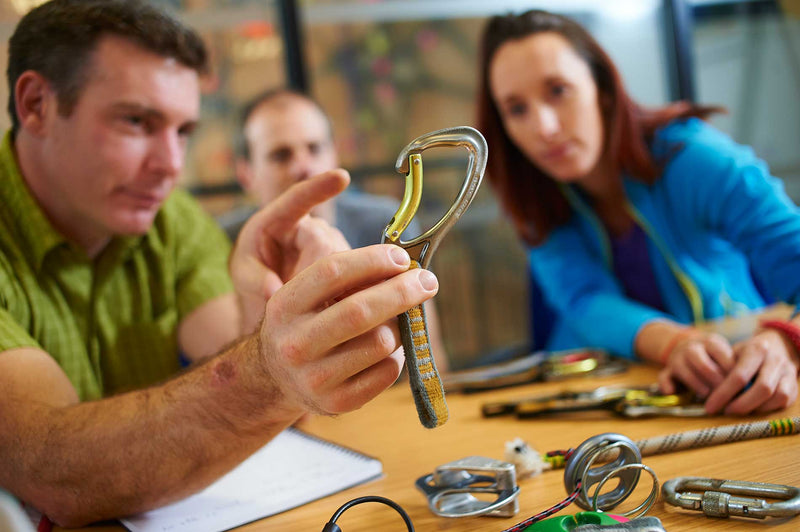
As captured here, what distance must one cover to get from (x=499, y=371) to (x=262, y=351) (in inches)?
31.8

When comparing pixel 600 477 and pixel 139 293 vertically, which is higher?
pixel 139 293

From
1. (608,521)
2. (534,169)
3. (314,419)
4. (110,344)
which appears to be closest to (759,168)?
(534,169)

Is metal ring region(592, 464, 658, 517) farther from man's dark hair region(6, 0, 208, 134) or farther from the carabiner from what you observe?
man's dark hair region(6, 0, 208, 134)

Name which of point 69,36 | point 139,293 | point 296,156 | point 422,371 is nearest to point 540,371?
point 422,371

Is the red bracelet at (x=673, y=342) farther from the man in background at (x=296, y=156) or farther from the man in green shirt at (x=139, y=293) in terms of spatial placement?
the man in background at (x=296, y=156)

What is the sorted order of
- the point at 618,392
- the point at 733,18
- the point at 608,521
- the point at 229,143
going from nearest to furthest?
the point at 608,521 < the point at 618,392 < the point at 229,143 < the point at 733,18

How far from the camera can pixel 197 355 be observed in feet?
4.91

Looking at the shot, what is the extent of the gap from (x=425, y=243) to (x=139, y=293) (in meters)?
0.94

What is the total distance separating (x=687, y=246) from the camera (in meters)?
1.87

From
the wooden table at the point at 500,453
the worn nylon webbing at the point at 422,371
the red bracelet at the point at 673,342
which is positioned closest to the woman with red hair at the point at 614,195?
the red bracelet at the point at 673,342

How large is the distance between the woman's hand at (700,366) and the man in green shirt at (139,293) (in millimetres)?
556

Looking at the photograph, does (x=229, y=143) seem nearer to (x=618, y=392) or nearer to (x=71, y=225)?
(x=71, y=225)

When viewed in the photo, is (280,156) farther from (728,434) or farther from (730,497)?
(730,497)

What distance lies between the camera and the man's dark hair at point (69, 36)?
4.13 feet
